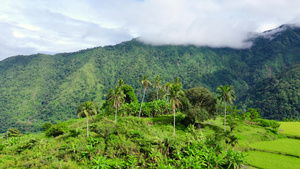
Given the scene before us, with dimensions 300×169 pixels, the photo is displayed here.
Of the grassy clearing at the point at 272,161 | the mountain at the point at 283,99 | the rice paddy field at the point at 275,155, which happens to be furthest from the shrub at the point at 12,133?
the mountain at the point at 283,99

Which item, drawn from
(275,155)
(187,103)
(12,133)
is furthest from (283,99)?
(12,133)

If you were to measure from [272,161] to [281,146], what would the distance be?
13.9 meters

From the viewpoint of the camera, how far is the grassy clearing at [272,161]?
34281 millimetres

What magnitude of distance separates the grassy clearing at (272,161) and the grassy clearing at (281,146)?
271 centimetres

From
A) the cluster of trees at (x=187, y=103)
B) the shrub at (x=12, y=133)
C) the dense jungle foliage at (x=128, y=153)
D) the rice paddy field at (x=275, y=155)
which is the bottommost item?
the shrub at (x=12, y=133)

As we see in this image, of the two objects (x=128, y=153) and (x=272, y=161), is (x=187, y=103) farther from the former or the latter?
(x=128, y=153)

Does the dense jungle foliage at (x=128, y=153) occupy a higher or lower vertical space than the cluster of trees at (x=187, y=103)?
lower

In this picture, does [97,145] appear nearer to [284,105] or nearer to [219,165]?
[219,165]

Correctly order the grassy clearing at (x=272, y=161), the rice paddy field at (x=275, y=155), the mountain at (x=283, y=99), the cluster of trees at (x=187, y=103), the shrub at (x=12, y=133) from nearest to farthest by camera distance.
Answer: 1. the grassy clearing at (x=272, y=161)
2. the rice paddy field at (x=275, y=155)
3. the cluster of trees at (x=187, y=103)
4. the shrub at (x=12, y=133)
5. the mountain at (x=283, y=99)

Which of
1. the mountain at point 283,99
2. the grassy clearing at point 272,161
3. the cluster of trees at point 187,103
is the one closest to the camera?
the grassy clearing at point 272,161

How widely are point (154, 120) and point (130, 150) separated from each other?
1154 inches

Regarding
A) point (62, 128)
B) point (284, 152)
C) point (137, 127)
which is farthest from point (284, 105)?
point (62, 128)

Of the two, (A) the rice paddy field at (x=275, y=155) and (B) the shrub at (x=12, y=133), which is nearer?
(A) the rice paddy field at (x=275, y=155)

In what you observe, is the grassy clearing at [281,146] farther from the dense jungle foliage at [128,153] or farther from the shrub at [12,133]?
the shrub at [12,133]
